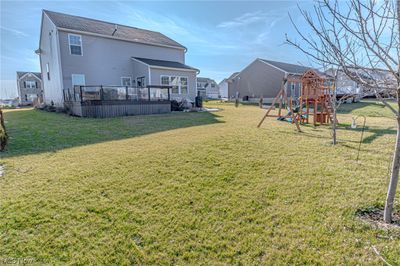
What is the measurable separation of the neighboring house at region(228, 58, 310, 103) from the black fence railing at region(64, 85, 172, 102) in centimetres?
1781

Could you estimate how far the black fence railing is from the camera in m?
12.8

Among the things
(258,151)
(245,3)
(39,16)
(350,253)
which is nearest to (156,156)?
(258,151)

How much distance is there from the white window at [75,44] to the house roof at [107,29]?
1.85 feet

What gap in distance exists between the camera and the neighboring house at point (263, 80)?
28.3 m

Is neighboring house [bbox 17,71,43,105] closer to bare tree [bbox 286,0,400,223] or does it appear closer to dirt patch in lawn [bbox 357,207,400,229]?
bare tree [bbox 286,0,400,223]

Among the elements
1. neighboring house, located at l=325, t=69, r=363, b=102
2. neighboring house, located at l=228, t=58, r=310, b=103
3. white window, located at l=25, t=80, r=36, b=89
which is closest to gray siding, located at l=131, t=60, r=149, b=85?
neighboring house, located at l=325, t=69, r=363, b=102

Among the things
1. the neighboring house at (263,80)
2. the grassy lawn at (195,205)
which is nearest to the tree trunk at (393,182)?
the grassy lawn at (195,205)

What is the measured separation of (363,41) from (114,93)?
42.7 ft

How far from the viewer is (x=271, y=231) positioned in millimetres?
2701

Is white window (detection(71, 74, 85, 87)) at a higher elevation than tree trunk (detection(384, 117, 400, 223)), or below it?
higher

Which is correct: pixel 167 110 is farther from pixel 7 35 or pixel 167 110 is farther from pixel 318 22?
pixel 7 35

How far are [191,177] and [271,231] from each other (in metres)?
1.80

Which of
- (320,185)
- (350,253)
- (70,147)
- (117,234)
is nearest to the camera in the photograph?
(350,253)

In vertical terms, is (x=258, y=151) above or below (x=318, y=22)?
below
